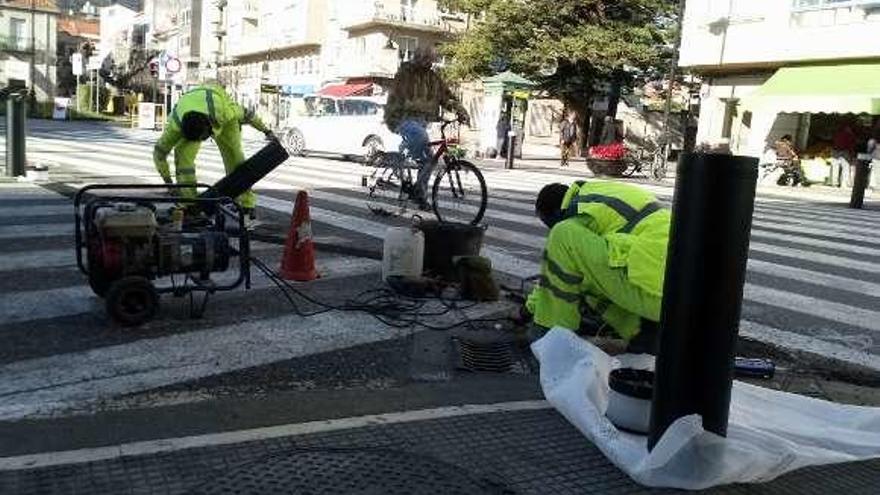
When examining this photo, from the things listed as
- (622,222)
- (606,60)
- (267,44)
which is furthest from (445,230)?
(267,44)

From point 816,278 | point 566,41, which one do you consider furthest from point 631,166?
point 816,278

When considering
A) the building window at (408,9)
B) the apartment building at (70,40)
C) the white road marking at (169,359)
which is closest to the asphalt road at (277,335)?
the white road marking at (169,359)

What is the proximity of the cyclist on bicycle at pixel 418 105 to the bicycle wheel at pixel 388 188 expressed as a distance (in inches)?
14.0

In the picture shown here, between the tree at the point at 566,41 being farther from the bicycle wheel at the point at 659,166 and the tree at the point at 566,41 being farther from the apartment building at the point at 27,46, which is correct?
the apartment building at the point at 27,46

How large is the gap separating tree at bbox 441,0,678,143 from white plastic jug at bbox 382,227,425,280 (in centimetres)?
3013

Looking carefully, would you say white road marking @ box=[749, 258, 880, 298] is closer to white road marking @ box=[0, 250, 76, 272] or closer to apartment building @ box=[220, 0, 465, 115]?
white road marking @ box=[0, 250, 76, 272]

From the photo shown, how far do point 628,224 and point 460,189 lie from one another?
6222 millimetres

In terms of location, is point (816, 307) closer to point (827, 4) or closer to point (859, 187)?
point (859, 187)

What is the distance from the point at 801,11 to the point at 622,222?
81.0ft

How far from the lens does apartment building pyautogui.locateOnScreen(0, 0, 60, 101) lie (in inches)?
2992

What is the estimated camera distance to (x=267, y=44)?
73062 mm

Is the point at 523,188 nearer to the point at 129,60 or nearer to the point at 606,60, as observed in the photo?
the point at 606,60

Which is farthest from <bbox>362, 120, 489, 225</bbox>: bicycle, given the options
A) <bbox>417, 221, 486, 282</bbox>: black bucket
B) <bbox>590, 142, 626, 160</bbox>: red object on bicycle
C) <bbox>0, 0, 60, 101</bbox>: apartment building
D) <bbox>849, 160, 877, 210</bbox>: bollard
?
<bbox>0, 0, 60, 101</bbox>: apartment building

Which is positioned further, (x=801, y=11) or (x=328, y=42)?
(x=328, y=42)
